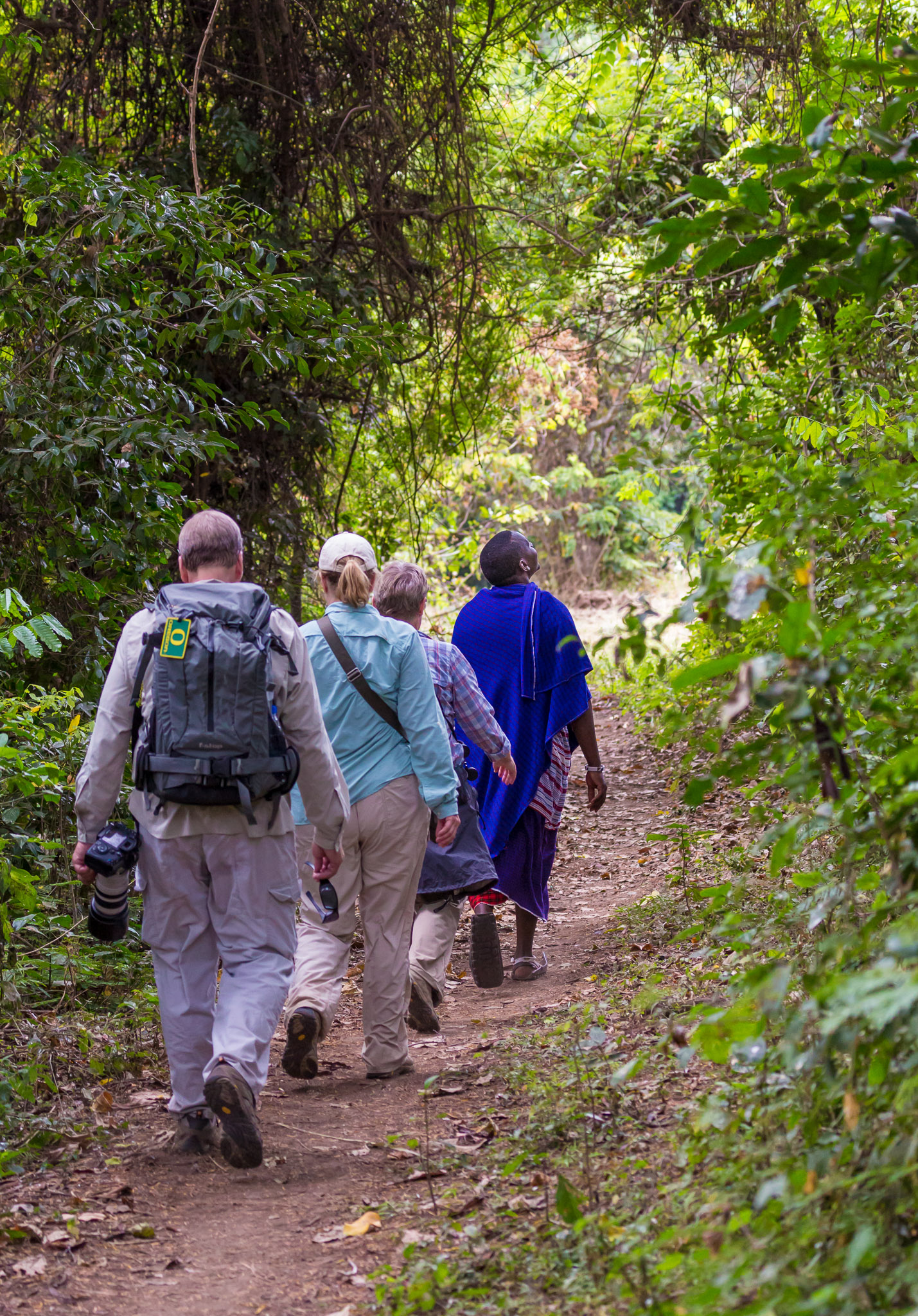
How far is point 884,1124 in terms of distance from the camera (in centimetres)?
240

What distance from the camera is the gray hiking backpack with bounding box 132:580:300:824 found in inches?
146

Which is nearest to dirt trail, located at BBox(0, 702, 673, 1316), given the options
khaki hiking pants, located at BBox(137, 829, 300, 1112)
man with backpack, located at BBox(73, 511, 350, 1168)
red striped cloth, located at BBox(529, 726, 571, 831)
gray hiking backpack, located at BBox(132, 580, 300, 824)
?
man with backpack, located at BBox(73, 511, 350, 1168)

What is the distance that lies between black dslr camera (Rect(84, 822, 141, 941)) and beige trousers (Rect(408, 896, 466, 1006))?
165 centimetres

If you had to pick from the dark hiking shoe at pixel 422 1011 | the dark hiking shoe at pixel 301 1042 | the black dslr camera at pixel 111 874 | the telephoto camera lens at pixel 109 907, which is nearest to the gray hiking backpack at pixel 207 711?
the black dslr camera at pixel 111 874

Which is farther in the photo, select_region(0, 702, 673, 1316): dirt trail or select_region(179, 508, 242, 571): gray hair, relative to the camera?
select_region(179, 508, 242, 571): gray hair

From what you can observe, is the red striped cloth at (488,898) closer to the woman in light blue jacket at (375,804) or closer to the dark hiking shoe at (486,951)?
the dark hiking shoe at (486,951)

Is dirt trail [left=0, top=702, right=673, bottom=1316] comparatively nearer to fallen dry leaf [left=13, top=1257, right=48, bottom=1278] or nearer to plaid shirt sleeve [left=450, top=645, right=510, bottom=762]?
fallen dry leaf [left=13, top=1257, right=48, bottom=1278]

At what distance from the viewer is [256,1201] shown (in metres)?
3.56

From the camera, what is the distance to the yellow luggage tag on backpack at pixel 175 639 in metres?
3.70

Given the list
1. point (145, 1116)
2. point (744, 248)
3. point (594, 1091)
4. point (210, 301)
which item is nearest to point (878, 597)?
point (744, 248)

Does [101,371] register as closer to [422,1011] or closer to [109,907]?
[109,907]

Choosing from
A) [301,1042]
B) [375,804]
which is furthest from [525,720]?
[301,1042]

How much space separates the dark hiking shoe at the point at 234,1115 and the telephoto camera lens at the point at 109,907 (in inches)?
24.4

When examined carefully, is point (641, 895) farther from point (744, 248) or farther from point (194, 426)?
point (744, 248)
